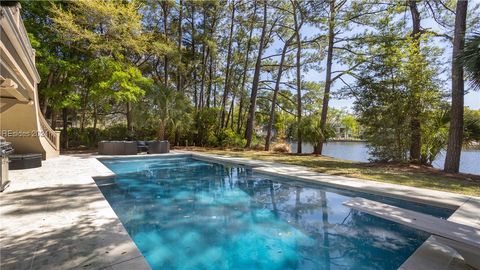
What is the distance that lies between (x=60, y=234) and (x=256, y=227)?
9.34 feet

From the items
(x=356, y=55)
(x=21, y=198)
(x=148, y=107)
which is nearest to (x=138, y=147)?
(x=148, y=107)

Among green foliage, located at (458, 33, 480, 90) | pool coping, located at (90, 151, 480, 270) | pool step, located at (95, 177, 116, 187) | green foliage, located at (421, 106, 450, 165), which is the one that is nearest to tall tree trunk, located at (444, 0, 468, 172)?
green foliage, located at (421, 106, 450, 165)

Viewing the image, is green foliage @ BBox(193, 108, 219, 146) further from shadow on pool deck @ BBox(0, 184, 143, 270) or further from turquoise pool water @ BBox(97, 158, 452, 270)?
shadow on pool deck @ BBox(0, 184, 143, 270)

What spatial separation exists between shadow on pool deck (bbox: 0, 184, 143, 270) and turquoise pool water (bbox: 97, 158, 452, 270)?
0.49 meters

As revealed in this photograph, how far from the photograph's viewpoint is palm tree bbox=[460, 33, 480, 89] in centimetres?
547

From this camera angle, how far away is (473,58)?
5.48m

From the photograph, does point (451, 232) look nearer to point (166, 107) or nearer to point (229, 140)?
point (166, 107)

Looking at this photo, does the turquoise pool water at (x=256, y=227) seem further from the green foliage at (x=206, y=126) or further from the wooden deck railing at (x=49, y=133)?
the green foliage at (x=206, y=126)

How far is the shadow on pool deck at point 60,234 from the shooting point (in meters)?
2.53

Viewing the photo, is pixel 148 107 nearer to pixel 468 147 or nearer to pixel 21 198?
pixel 21 198

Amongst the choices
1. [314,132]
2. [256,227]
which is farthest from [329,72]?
[256,227]

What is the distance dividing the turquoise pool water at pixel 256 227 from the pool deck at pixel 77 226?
1.26 feet

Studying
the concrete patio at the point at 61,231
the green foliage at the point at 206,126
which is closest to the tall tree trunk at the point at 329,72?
the green foliage at the point at 206,126

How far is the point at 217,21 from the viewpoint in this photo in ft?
61.3
